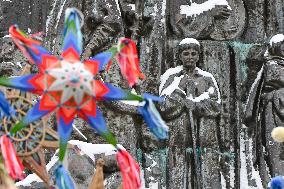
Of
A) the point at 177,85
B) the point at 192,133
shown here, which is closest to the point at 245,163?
the point at 192,133

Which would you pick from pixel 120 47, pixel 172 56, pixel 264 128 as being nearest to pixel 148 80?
pixel 172 56

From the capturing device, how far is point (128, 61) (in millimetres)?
6129

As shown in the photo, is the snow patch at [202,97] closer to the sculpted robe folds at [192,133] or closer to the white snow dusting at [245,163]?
the sculpted robe folds at [192,133]

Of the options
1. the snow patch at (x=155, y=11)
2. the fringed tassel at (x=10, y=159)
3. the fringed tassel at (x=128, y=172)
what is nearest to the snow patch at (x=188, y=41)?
the snow patch at (x=155, y=11)

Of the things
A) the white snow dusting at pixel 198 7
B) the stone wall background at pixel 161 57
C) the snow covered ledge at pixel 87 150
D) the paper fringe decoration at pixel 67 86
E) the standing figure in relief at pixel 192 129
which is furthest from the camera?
the white snow dusting at pixel 198 7

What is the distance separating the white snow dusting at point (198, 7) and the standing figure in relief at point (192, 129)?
1.00 metres

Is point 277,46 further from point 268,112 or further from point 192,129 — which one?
point 192,129

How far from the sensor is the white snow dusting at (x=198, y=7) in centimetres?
1072

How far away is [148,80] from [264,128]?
128 centimetres

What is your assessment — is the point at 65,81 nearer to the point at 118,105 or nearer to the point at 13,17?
the point at 118,105

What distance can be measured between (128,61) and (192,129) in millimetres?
3716

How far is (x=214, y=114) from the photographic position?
985cm

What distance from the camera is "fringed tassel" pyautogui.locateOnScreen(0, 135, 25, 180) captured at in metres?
6.01

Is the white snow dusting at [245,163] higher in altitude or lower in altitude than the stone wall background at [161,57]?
lower
